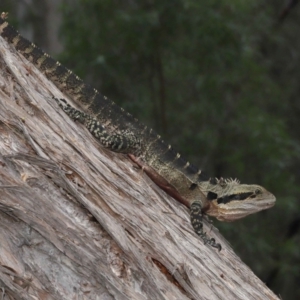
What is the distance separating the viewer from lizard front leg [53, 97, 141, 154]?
4.89m

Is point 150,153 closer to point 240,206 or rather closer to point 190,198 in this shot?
point 190,198

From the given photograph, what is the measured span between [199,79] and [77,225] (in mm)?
5784

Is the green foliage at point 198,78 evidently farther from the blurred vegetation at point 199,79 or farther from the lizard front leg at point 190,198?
the lizard front leg at point 190,198

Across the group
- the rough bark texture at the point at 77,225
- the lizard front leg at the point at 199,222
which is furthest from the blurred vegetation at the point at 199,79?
the rough bark texture at the point at 77,225

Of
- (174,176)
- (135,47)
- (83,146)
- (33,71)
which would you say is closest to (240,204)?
(174,176)

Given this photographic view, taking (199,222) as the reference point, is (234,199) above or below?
above

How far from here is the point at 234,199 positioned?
5684 mm

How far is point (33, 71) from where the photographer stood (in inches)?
191

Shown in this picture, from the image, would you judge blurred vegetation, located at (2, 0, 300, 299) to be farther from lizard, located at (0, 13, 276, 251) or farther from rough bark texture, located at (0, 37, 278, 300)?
rough bark texture, located at (0, 37, 278, 300)

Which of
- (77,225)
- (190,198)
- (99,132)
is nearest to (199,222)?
(190,198)

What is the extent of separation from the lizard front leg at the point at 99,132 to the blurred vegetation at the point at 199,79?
11.7ft

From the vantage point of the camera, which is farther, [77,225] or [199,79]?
[199,79]

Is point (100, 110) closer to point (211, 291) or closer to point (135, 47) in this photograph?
point (211, 291)

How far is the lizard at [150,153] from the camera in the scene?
5.07m
